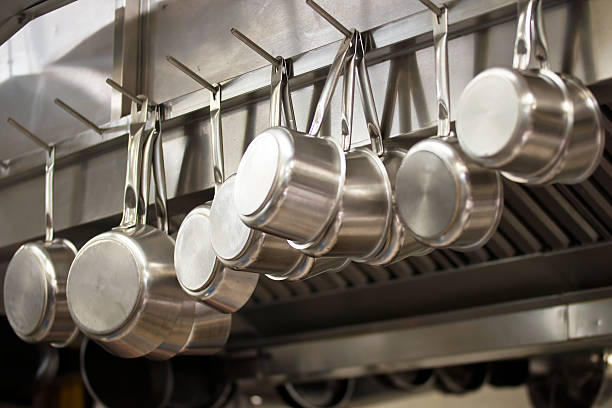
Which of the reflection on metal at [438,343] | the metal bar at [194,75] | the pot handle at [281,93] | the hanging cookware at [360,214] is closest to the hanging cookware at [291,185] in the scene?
the hanging cookware at [360,214]

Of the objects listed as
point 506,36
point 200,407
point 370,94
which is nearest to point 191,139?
point 370,94

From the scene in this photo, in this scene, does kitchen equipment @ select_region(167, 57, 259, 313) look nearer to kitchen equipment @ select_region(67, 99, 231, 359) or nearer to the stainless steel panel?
kitchen equipment @ select_region(67, 99, 231, 359)

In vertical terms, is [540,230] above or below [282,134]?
above

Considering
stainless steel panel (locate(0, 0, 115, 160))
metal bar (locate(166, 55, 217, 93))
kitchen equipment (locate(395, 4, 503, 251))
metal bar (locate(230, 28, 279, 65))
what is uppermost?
stainless steel panel (locate(0, 0, 115, 160))

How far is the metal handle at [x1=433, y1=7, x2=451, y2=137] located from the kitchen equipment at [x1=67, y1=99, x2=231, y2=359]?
42cm

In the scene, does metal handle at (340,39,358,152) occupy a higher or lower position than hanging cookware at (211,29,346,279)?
higher

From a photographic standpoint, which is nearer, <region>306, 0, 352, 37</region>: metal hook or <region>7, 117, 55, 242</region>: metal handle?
<region>306, 0, 352, 37</region>: metal hook

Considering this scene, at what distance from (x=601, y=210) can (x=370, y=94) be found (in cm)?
51

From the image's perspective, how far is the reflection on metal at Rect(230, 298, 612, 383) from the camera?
62.3 inches

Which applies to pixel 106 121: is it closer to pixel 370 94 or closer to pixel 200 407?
pixel 370 94

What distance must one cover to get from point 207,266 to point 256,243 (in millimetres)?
124

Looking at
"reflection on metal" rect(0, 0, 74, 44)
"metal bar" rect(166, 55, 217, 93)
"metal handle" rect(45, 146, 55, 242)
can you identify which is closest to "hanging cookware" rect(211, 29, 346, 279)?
"metal bar" rect(166, 55, 217, 93)

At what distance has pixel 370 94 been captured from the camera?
→ 1.02 metres

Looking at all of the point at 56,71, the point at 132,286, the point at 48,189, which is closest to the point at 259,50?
the point at 132,286
